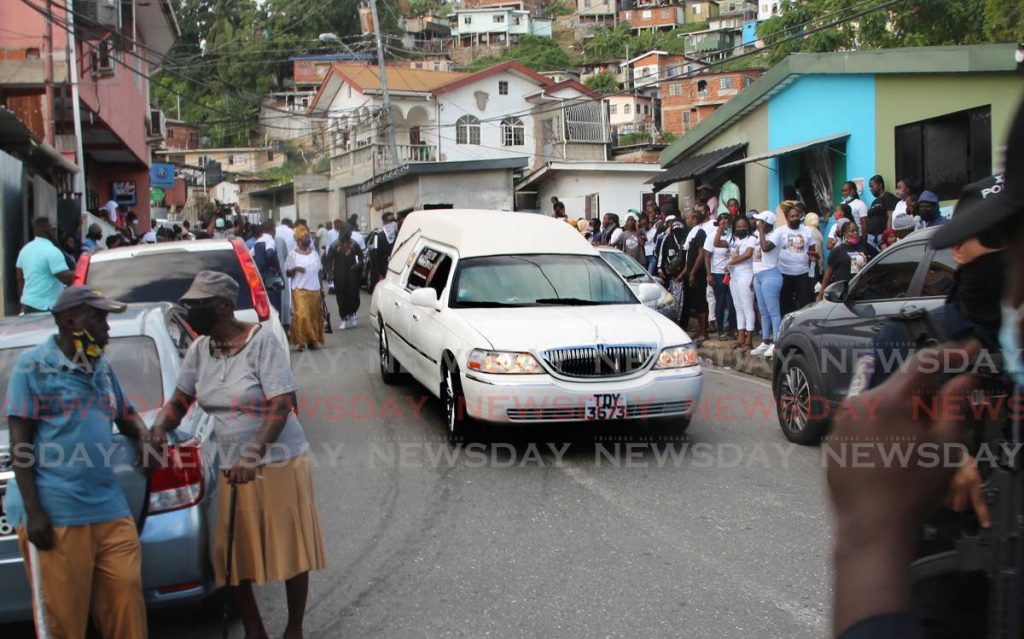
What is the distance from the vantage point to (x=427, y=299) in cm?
933

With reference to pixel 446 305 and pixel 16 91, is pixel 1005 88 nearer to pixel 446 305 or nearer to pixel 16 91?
pixel 446 305

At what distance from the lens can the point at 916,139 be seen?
1590 centimetres

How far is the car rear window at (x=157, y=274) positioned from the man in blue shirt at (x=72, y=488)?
15.5ft

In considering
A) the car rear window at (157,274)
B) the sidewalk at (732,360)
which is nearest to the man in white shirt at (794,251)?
the sidewalk at (732,360)

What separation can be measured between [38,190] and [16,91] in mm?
3561

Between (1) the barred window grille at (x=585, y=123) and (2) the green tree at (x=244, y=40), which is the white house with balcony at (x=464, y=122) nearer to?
(1) the barred window grille at (x=585, y=123)

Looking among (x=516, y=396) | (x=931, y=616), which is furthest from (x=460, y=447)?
(x=931, y=616)

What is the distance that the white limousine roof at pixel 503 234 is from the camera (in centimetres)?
1001

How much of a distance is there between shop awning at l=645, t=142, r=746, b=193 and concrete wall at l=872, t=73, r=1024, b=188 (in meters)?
4.94

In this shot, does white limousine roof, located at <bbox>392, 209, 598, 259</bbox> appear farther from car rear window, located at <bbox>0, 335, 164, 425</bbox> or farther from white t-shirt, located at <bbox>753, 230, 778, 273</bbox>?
car rear window, located at <bbox>0, 335, 164, 425</bbox>

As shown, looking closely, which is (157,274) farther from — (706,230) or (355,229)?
(355,229)

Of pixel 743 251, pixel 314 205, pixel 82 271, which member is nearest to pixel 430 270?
pixel 82 271

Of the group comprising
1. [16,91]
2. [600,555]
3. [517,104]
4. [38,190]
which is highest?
[517,104]

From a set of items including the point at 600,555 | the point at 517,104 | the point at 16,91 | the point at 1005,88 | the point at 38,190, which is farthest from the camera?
the point at 517,104
